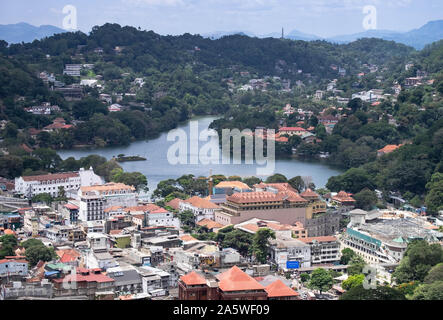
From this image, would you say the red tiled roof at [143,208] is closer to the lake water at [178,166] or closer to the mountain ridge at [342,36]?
the lake water at [178,166]

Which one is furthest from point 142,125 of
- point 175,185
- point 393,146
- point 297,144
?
point 175,185

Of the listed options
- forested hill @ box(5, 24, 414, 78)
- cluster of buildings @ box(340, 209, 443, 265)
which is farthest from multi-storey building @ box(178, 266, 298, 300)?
forested hill @ box(5, 24, 414, 78)

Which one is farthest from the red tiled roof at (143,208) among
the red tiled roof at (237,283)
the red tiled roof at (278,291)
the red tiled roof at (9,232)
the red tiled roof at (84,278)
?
the red tiled roof at (237,283)

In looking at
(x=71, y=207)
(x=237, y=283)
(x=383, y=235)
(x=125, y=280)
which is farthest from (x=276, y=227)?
(x=237, y=283)

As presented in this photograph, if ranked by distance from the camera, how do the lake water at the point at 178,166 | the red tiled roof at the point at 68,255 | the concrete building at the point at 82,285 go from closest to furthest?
the concrete building at the point at 82,285 < the red tiled roof at the point at 68,255 < the lake water at the point at 178,166

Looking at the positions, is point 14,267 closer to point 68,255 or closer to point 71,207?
point 68,255

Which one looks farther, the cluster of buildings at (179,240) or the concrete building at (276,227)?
the concrete building at (276,227)
